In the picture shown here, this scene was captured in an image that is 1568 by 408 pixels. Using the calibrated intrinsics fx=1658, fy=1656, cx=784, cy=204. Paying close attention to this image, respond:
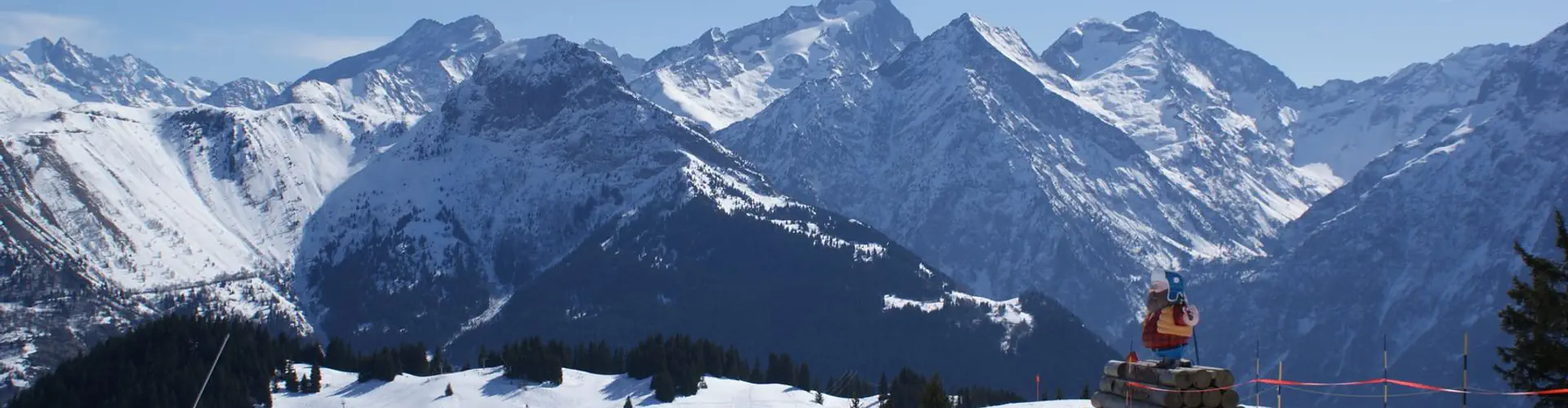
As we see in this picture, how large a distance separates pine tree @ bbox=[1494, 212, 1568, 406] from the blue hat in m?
13.4

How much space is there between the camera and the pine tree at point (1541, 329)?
49.5 metres

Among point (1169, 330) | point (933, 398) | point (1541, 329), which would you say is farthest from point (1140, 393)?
point (933, 398)

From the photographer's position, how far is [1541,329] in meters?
50.2

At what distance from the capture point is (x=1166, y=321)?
43.1 meters

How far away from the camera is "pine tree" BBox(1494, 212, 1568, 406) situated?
1949 inches

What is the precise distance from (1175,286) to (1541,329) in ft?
47.7

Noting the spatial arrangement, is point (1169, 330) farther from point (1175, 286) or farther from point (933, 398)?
point (933, 398)

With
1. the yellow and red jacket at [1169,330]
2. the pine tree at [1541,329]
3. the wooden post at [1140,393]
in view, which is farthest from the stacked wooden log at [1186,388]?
the pine tree at [1541,329]

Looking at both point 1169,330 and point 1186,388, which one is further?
point 1169,330

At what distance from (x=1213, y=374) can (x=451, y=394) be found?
160297mm

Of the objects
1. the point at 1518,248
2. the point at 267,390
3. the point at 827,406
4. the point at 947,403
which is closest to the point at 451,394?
the point at 267,390

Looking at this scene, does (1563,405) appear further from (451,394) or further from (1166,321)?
(451,394)

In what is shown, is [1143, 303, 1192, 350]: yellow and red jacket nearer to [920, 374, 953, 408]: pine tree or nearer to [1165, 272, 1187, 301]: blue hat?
[1165, 272, 1187, 301]: blue hat

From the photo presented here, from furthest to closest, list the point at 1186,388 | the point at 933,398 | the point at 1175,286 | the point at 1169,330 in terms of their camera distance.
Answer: the point at 933,398
the point at 1175,286
the point at 1169,330
the point at 1186,388
